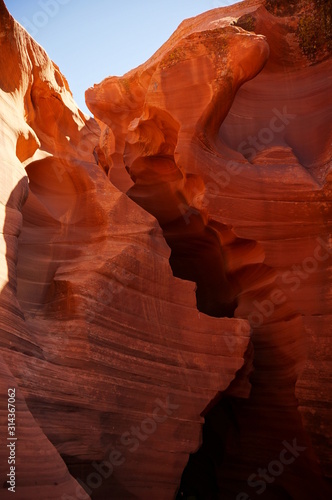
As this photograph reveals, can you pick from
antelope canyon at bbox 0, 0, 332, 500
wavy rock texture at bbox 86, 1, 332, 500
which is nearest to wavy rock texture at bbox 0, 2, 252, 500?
antelope canyon at bbox 0, 0, 332, 500

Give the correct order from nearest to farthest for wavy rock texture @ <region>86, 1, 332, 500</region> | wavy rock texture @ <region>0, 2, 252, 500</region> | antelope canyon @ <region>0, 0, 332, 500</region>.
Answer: wavy rock texture @ <region>0, 2, 252, 500</region>
antelope canyon @ <region>0, 0, 332, 500</region>
wavy rock texture @ <region>86, 1, 332, 500</region>

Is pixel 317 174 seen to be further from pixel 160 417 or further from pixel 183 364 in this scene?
pixel 160 417

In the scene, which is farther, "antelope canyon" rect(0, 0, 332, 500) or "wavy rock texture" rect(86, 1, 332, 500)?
"wavy rock texture" rect(86, 1, 332, 500)

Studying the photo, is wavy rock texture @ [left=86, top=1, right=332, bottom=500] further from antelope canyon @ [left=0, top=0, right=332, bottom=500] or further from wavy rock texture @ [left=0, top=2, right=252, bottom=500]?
wavy rock texture @ [left=0, top=2, right=252, bottom=500]

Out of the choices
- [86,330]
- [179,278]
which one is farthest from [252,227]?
[86,330]

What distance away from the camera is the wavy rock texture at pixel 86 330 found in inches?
215

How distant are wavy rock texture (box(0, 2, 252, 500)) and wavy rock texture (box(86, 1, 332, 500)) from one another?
0.72m

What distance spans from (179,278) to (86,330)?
204 centimetres

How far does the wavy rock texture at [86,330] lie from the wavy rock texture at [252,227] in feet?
2.35

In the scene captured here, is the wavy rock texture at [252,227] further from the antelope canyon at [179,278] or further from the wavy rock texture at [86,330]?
the wavy rock texture at [86,330]

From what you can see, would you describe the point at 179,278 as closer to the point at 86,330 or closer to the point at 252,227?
the point at 252,227

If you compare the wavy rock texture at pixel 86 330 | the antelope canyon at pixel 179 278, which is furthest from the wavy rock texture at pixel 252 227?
the wavy rock texture at pixel 86 330

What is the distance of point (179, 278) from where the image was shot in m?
7.78

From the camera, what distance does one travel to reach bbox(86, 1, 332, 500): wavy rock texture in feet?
26.3
